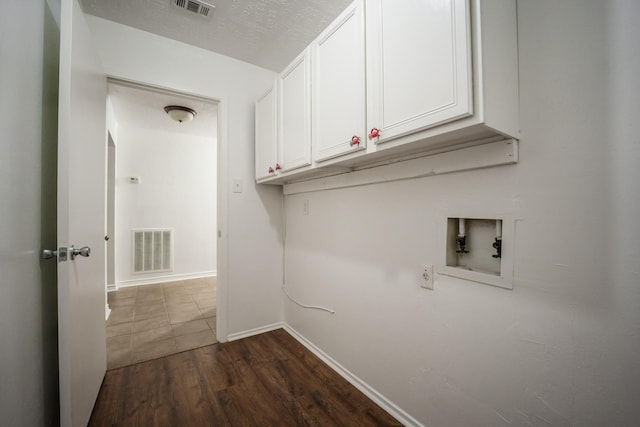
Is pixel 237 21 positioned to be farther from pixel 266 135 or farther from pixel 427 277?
pixel 427 277

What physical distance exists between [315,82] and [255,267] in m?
1.61

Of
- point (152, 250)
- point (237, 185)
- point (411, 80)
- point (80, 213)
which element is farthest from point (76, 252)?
point (152, 250)

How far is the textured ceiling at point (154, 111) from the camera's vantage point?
8.75 ft

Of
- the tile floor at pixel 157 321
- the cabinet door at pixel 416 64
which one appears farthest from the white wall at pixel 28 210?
the cabinet door at pixel 416 64

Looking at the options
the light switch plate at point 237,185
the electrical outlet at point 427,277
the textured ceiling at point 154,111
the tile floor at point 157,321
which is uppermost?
the textured ceiling at point 154,111

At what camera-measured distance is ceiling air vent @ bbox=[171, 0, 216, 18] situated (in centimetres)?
163

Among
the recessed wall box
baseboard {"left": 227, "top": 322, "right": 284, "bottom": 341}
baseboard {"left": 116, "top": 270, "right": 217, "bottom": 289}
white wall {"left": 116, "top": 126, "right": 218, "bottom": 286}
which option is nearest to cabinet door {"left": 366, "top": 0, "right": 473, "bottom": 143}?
the recessed wall box

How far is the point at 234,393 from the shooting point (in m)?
1.56

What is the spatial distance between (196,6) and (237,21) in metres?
0.26

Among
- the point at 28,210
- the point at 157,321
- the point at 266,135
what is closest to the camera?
the point at 28,210

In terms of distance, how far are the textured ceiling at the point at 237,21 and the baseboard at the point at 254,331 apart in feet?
7.95

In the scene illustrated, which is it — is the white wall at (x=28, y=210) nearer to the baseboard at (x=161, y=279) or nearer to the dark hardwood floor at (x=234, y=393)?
the dark hardwood floor at (x=234, y=393)

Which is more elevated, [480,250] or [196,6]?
[196,6]

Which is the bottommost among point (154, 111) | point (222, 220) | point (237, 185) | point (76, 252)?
point (76, 252)
